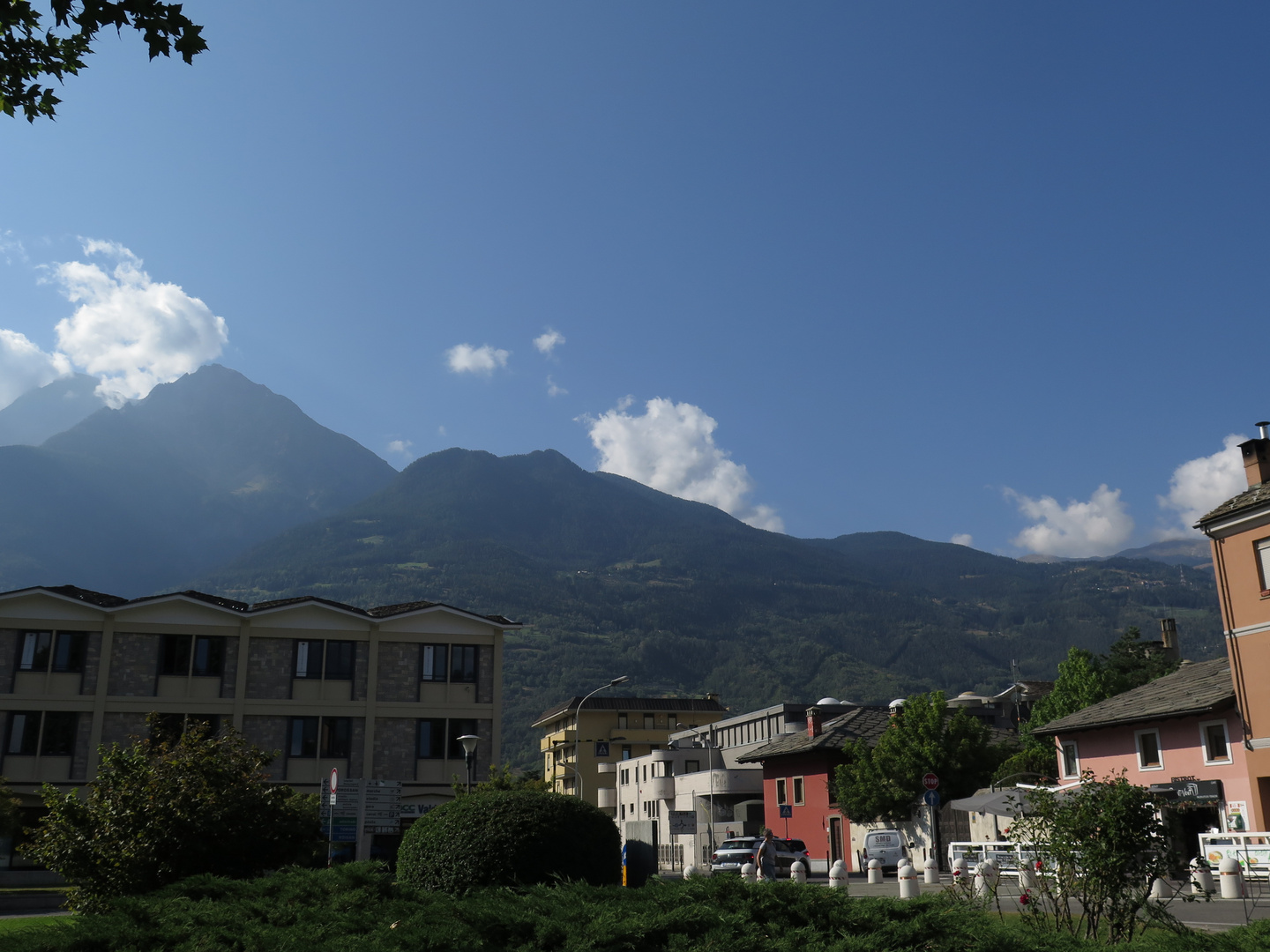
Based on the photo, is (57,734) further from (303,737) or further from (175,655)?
(303,737)

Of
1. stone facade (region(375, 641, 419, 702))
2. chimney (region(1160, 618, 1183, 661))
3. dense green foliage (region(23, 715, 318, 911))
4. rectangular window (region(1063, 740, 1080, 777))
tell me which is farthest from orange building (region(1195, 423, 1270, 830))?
chimney (region(1160, 618, 1183, 661))

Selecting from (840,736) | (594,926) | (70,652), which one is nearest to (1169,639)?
(840,736)

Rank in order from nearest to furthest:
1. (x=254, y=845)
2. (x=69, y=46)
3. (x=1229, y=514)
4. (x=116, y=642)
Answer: (x=69, y=46)
(x=254, y=845)
(x=1229, y=514)
(x=116, y=642)

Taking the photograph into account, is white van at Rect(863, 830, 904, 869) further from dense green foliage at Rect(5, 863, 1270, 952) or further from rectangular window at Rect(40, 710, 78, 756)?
dense green foliage at Rect(5, 863, 1270, 952)

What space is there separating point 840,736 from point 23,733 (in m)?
33.3

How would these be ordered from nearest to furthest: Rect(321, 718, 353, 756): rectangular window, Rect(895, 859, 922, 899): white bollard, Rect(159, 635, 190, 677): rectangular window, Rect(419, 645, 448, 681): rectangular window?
Rect(895, 859, 922, 899): white bollard, Rect(159, 635, 190, 677): rectangular window, Rect(321, 718, 353, 756): rectangular window, Rect(419, 645, 448, 681): rectangular window

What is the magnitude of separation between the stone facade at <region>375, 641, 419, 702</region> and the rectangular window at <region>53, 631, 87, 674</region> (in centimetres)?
1128

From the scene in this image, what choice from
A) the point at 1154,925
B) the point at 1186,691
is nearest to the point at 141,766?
the point at 1154,925

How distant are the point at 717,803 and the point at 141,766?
50.8 metres

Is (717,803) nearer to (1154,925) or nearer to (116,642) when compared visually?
(116,642)

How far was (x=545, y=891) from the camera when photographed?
9.49 meters

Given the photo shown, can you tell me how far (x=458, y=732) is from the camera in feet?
144

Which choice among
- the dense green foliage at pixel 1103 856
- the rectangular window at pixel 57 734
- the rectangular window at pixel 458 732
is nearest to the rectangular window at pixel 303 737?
the rectangular window at pixel 458 732

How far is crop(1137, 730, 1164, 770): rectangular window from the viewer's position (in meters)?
34.2
